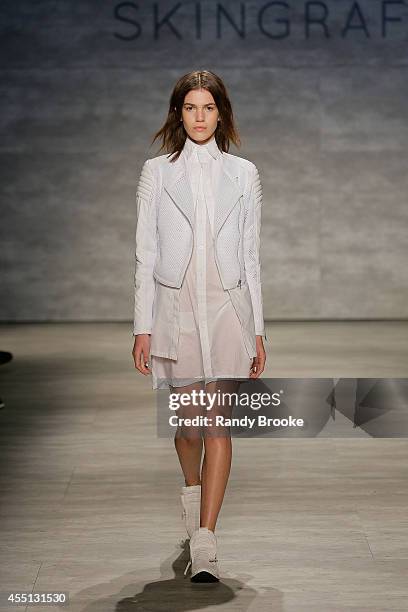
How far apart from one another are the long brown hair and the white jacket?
0.16ft

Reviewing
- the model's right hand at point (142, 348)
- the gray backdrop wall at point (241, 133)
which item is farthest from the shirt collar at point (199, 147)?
the gray backdrop wall at point (241, 133)

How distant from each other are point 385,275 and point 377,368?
3434 mm

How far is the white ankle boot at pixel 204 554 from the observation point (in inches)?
118

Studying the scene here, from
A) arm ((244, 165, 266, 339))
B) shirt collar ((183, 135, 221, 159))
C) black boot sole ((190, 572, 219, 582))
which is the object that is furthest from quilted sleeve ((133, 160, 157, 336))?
black boot sole ((190, 572, 219, 582))

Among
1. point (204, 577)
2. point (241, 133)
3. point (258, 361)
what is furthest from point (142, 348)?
point (241, 133)

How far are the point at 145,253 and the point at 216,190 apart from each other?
0.23 m

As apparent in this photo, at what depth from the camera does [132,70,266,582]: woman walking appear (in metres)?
3.04

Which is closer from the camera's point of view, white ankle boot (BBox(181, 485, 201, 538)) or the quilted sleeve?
the quilted sleeve

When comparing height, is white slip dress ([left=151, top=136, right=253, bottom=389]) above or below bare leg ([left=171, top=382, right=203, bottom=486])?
above

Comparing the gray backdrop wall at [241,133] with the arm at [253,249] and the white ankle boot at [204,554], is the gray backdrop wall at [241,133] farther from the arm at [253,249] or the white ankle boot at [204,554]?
the white ankle boot at [204,554]

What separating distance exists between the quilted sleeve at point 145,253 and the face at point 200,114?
0.45 ft

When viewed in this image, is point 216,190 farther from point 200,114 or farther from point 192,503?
point 192,503

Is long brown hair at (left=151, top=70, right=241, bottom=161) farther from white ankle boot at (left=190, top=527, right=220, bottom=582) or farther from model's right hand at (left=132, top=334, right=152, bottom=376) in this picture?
white ankle boot at (left=190, top=527, right=220, bottom=582)

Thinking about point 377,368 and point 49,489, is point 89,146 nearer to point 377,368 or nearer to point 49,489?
point 377,368
